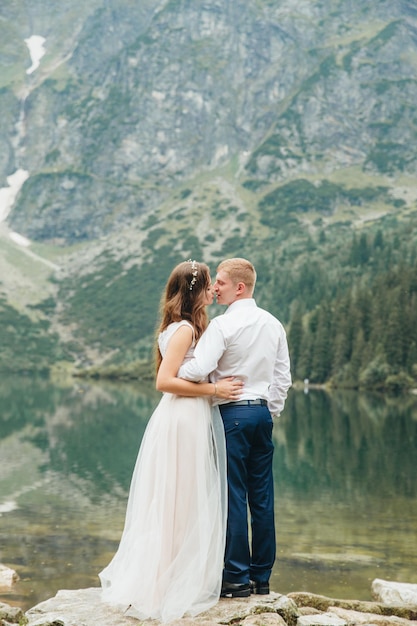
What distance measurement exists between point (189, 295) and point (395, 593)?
31.9 feet

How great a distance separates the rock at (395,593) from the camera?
1584 centimetres

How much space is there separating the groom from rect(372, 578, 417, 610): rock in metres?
7.17

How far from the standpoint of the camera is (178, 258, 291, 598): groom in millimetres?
9430

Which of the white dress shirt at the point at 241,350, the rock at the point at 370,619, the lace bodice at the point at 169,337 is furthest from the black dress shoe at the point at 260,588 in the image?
the lace bodice at the point at 169,337

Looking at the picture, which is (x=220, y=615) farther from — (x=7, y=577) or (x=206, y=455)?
(x=7, y=577)

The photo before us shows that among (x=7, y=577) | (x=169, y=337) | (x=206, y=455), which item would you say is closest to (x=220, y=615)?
(x=206, y=455)

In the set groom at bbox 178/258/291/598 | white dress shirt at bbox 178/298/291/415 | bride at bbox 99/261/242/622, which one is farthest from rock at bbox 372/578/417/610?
white dress shirt at bbox 178/298/291/415

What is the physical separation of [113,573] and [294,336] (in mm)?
128831

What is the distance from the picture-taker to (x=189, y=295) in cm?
966

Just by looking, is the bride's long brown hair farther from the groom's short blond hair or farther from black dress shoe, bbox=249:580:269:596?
black dress shoe, bbox=249:580:269:596

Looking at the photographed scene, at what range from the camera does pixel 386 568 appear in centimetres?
2086

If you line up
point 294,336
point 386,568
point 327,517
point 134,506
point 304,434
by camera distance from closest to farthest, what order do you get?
point 134,506 < point 386,568 < point 327,517 < point 304,434 < point 294,336

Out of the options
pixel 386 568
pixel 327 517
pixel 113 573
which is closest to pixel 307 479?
pixel 327 517

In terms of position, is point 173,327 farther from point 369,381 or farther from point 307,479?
point 369,381
